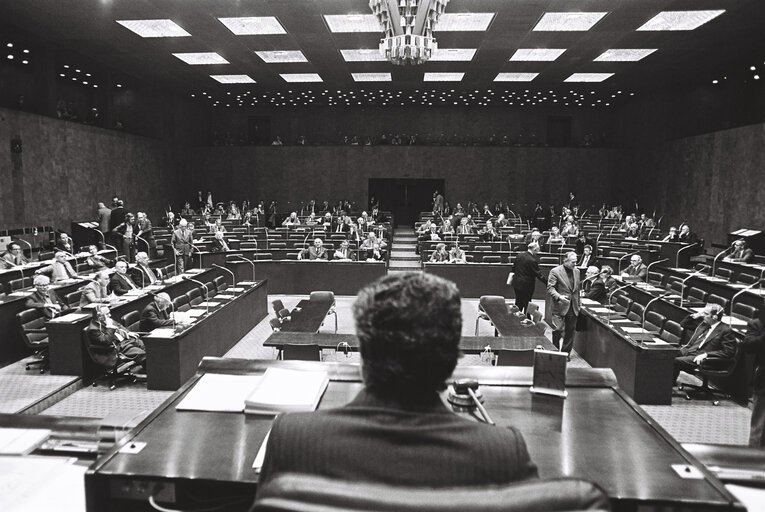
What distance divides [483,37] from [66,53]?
522 inches

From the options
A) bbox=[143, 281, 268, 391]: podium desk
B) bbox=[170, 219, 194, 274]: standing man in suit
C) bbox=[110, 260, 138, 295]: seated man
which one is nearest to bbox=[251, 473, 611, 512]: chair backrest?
bbox=[143, 281, 268, 391]: podium desk

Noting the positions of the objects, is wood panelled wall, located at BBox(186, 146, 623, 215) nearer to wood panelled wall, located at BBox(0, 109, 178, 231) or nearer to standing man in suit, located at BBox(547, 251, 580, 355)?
wood panelled wall, located at BBox(0, 109, 178, 231)

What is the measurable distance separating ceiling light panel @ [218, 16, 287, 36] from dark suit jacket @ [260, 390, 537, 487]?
14.4 meters

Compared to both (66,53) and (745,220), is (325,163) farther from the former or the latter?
(745,220)

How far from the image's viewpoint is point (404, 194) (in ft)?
90.3

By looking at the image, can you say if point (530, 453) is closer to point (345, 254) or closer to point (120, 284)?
point (120, 284)

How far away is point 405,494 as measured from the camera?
2.48 ft

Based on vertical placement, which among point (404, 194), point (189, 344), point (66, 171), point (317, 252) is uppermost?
point (66, 171)

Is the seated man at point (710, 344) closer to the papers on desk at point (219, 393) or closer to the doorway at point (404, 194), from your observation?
the papers on desk at point (219, 393)

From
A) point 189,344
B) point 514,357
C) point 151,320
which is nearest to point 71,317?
point 151,320

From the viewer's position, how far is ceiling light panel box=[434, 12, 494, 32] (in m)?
13.3

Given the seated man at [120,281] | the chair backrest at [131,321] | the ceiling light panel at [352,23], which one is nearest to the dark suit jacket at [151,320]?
the chair backrest at [131,321]

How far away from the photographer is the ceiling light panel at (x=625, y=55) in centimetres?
1639

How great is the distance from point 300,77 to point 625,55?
11617 millimetres
